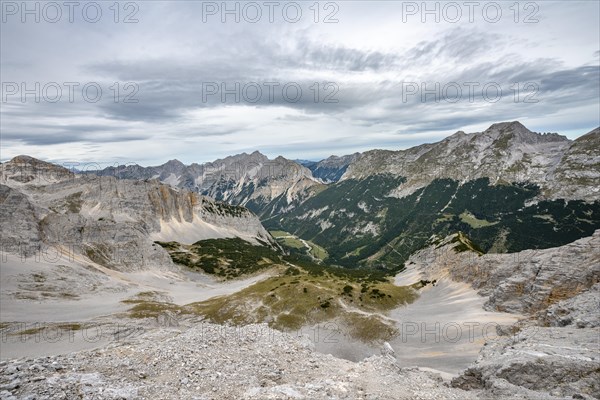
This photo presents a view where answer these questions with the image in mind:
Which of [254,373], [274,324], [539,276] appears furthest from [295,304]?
[254,373]

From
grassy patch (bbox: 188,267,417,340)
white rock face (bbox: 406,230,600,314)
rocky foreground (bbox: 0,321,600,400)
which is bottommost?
grassy patch (bbox: 188,267,417,340)

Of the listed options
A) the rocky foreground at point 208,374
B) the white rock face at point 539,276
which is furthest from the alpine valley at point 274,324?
the white rock face at point 539,276

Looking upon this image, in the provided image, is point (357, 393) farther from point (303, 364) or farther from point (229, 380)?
point (229, 380)

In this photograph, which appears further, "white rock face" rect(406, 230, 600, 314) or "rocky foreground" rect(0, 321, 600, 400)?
"white rock face" rect(406, 230, 600, 314)

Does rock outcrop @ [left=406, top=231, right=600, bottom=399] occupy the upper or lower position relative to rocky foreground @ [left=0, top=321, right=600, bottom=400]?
lower

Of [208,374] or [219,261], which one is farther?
[219,261]

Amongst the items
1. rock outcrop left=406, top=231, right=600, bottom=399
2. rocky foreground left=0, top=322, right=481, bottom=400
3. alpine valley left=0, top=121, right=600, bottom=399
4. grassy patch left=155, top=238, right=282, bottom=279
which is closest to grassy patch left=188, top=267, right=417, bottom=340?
alpine valley left=0, top=121, right=600, bottom=399

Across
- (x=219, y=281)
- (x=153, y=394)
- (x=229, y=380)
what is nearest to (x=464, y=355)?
(x=229, y=380)

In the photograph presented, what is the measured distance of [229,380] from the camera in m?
20.5

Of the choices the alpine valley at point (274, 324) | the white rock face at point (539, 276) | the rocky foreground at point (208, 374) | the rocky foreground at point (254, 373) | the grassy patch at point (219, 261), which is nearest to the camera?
the rocky foreground at point (208, 374)

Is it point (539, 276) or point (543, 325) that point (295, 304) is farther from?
point (539, 276)

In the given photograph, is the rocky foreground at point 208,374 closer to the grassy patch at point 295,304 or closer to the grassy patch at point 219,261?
the grassy patch at point 295,304

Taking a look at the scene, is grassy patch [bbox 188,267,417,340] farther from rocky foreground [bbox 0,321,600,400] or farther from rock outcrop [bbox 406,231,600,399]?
rocky foreground [bbox 0,321,600,400]

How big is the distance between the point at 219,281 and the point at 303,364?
133780 mm
